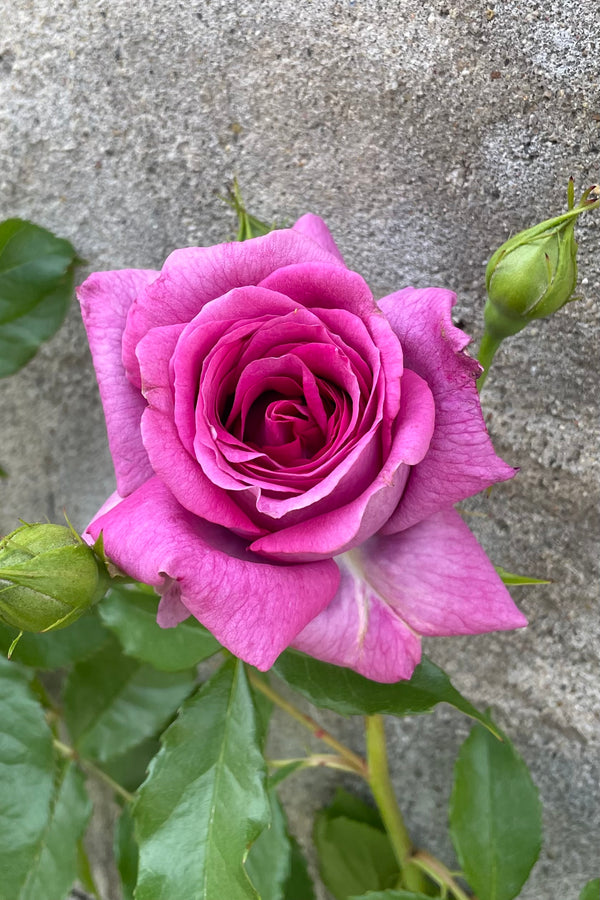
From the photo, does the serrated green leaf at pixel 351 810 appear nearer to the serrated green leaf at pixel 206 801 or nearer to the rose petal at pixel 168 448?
the serrated green leaf at pixel 206 801

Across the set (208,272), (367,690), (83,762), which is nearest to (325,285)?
(208,272)

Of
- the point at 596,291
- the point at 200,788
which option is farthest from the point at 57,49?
the point at 200,788

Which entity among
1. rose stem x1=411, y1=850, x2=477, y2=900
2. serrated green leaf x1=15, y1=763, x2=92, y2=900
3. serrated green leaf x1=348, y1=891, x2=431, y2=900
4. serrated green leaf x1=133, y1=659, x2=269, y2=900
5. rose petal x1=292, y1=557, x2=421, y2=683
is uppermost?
rose petal x1=292, y1=557, x2=421, y2=683

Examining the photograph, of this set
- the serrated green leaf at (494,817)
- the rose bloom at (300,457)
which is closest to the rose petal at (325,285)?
the rose bloom at (300,457)

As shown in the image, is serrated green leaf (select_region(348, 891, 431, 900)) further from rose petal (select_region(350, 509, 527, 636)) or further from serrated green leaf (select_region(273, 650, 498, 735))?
rose petal (select_region(350, 509, 527, 636))

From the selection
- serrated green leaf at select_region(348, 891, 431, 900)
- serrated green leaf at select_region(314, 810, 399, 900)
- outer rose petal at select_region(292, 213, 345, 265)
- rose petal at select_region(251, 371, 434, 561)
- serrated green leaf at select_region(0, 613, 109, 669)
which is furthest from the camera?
serrated green leaf at select_region(314, 810, 399, 900)

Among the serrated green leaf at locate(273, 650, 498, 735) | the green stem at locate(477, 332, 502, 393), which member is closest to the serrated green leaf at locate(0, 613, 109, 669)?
the serrated green leaf at locate(273, 650, 498, 735)
